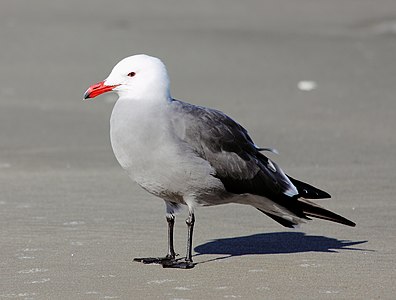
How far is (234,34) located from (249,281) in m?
11.8

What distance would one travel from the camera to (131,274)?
20.0ft

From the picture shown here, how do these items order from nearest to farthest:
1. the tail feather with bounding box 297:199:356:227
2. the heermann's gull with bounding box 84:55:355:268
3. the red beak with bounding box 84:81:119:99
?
the heermann's gull with bounding box 84:55:355:268
the red beak with bounding box 84:81:119:99
the tail feather with bounding box 297:199:356:227

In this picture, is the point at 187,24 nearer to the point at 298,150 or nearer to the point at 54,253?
the point at 298,150

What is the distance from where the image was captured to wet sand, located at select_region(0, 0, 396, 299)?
611 centimetres

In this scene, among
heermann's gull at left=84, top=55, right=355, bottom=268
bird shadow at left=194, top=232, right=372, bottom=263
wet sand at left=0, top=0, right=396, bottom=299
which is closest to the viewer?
wet sand at left=0, top=0, right=396, bottom=299

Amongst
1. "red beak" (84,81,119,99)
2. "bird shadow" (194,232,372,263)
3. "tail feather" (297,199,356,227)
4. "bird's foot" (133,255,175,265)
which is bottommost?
"bird's foot" (133,255,175,265)

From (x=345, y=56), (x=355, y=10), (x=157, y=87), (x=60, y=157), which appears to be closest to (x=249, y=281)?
(x=157, y=87)

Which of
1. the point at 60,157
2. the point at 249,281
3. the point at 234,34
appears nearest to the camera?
the point at 249,281

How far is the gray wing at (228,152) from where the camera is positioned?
20.8 ft

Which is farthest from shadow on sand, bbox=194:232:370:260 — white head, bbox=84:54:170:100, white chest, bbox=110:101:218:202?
white head, bbox=84:54:170:100

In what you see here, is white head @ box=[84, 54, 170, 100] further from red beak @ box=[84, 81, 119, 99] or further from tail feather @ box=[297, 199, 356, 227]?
tail feather @ box=[297, 199, 356, 227]

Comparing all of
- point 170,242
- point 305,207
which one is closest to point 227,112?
point 305,207

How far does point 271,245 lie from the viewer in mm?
6996

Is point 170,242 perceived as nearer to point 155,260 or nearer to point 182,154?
point 155,260
